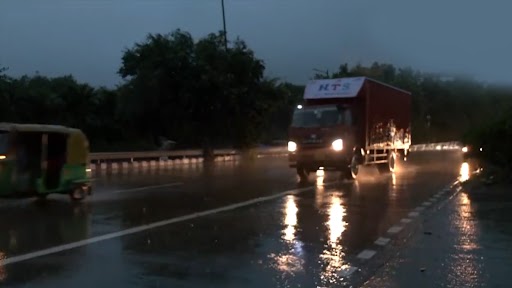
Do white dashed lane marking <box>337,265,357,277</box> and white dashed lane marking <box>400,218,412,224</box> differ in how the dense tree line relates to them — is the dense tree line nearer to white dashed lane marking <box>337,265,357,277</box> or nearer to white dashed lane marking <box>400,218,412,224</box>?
white dashed lane marking <box>400,218,412,224</box>

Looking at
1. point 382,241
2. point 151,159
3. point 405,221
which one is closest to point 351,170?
point 405,221

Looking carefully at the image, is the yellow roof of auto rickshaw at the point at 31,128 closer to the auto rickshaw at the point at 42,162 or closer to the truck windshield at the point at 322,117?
the auto rickshaw at the point at 42,162

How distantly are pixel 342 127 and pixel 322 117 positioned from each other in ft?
2.34

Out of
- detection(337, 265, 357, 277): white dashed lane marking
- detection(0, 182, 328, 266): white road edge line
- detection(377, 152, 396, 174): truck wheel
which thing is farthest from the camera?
detection(377, 152, 396, 174): truck wheel

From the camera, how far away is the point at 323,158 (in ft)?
69.8

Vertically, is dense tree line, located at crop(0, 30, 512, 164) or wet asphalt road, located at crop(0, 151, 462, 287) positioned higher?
dense tree line, located at crop(0, 30, 512, 164)

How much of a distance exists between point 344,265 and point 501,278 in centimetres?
183

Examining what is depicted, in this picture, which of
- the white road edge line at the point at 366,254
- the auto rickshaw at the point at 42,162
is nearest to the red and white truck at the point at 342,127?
the auto rickshaw at the point at 42,162

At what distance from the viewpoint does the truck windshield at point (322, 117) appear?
70.3 feet

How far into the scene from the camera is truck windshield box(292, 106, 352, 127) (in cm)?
2142

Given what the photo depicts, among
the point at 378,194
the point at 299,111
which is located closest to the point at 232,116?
the point at 299,111

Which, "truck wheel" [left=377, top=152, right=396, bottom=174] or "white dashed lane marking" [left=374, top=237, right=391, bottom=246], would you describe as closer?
"white dashed lane marking" [left=374, top=237, right=391, bottom=246]

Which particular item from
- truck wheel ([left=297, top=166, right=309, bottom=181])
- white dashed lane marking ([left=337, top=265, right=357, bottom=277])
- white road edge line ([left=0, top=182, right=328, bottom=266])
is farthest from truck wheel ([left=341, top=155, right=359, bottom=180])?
white dashed lane marking ([left=337, top=265, right=357, bottom=277])

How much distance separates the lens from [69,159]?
578 inches
